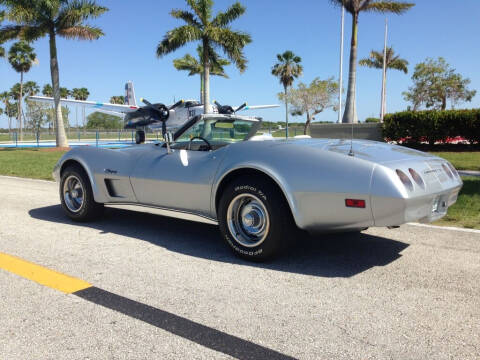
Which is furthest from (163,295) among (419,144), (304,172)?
(419,144)

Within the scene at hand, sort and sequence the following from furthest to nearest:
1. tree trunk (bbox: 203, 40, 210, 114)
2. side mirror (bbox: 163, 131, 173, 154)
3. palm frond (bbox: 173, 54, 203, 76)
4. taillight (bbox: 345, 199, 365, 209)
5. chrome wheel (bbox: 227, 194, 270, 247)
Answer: palm frond (bbox: 173, 54, 203, 76), tree trunk (bbox: 203, 40, 210, 114), side mirror (bbox: 163, 131, 173, 154), chrome wheel (bbox: 227, 194, 270, 247), taillight (bbox: 345, 199, 365, 209)

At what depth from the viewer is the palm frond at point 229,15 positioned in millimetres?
24469

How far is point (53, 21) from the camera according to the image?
76.7 ft

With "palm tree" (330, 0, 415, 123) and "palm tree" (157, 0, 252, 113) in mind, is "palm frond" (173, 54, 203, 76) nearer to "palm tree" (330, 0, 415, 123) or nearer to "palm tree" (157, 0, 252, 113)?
"palm tree" (157, 0, 252, 113)

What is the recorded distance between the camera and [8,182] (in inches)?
378

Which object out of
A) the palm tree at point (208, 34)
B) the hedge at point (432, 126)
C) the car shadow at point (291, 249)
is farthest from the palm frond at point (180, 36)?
the car shadow at point (291, 249)

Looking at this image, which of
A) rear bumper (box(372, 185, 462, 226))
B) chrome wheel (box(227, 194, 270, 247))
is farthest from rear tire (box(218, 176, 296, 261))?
rear bumper (box(372, 185, 462, 226))

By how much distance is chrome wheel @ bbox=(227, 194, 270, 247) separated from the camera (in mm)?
3469

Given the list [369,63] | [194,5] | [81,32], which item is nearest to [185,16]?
[194,5]

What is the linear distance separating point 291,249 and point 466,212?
120 inches

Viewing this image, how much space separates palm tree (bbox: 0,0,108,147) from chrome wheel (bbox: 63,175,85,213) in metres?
21.2

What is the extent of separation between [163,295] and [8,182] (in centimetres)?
829

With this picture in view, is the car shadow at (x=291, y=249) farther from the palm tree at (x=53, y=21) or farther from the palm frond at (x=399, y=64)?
the palm frond at (x=399, y=64)

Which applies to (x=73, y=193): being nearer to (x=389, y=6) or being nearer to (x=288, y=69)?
(x=389, y=6)
